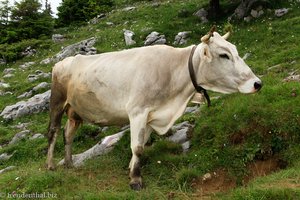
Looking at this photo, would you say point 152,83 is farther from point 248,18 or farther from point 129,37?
point 129,37

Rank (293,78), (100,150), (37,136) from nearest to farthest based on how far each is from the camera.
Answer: (100,150) → (293,78) → (37,136)

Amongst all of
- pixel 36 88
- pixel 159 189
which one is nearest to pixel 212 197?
pixel 159 189

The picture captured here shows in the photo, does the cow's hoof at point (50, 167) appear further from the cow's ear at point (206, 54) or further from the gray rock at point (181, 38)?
the gray rock at point (181, 38)

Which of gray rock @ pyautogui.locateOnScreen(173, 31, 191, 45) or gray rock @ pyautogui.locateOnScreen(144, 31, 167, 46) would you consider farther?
gray rock @ pyautogui.locateOnScreen(144, 31, 167, 46)

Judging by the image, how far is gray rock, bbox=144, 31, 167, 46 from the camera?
23078 mm

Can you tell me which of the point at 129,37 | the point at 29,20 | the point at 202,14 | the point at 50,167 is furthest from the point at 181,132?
the point at 29,20

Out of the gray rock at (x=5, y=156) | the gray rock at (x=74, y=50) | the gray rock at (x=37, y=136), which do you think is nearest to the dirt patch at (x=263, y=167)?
the gray rock at (x=5, y=156)

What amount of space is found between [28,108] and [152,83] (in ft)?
33.3

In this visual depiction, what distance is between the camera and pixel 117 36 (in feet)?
85.0

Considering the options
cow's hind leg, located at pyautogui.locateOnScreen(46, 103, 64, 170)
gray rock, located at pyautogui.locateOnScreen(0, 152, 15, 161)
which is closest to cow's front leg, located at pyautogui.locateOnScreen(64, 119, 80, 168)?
cow's hind leg, located at pyautogui.locateOnScreen(46, 103, 64, 170)

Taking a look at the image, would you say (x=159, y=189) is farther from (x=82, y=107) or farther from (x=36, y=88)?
(x=36, y=88)

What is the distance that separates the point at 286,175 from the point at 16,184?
5.56 metres

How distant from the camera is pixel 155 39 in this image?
2333 cm

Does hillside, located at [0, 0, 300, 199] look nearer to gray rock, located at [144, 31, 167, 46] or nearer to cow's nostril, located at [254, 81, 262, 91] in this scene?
cow's nostril, located at [254, 81, 262, 91]
